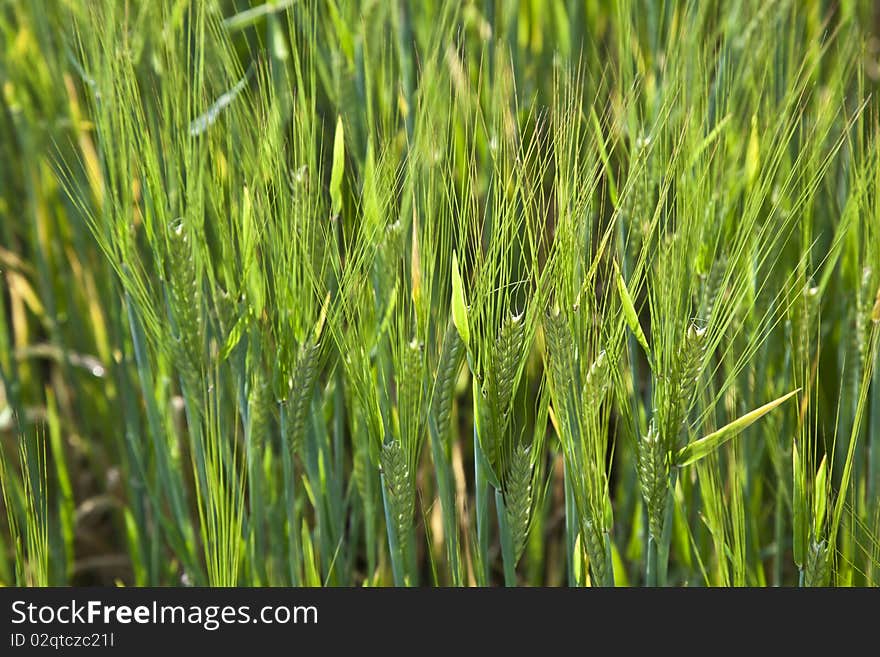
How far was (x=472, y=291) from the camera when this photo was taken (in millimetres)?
574

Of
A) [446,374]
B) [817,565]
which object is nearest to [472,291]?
[446,374]

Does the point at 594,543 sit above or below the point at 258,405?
below

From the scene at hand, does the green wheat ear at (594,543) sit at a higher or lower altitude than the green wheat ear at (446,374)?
lower

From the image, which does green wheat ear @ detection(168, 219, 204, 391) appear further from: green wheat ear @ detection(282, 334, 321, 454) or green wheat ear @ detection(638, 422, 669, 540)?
green wheat ear @ detection(638, 422, 669, 540)

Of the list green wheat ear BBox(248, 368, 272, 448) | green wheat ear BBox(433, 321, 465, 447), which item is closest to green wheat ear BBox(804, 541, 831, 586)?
green wheat ear BBox(433, 321, 465, 447)

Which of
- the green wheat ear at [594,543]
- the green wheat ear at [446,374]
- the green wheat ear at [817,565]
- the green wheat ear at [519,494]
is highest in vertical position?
the green wheat ear at [446,374]

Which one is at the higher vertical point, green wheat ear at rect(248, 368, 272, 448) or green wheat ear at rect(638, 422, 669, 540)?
green wheat ear at rect(248, 368, 272, 448)

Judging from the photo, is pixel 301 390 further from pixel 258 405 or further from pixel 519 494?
pixel 519 494

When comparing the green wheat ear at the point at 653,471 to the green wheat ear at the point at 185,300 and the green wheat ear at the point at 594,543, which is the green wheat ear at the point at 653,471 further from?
the green wheat ear at the point at 185,300

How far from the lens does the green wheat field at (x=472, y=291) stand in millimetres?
548

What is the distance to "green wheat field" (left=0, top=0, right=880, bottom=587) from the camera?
0.55m

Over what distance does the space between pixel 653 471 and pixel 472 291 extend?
0.52ft

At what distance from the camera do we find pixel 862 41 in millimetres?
734

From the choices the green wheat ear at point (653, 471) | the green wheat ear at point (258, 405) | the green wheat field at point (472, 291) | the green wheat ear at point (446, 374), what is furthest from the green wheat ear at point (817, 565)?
the green wheat ear at point (258, 405)
